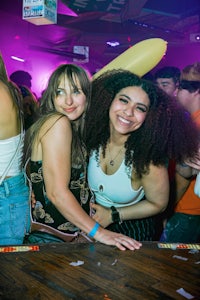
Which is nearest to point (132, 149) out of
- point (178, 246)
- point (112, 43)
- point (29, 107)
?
point (178, 246)

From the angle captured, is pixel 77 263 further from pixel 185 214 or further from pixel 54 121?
pixel 185 214

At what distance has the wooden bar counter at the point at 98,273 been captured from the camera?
1.00m

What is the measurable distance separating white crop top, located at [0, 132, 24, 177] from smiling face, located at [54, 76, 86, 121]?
0.26m

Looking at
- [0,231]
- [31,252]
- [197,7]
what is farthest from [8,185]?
[197,7]

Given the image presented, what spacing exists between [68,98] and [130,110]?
36 centimetres

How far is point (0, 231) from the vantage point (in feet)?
5.32

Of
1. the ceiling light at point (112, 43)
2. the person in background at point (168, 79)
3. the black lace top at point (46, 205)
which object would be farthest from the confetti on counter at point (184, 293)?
the ceiling light at point (112, 43)

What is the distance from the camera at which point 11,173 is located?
1.64 m

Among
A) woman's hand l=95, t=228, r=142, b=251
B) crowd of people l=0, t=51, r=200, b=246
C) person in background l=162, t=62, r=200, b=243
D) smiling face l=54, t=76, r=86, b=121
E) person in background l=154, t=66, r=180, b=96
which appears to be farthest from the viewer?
person in background l=154, t=66, r=180, b=96

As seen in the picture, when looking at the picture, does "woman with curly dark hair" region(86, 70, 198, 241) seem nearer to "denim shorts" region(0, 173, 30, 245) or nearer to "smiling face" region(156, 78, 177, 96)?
"denim shorts" region(0, 173, 30, 245)

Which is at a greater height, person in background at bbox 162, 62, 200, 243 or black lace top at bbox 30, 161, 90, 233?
black lace top at bbox 30, 161, 90, 233

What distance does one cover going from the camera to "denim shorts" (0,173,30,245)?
1.60 metres

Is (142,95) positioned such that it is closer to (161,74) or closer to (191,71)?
(191,71)

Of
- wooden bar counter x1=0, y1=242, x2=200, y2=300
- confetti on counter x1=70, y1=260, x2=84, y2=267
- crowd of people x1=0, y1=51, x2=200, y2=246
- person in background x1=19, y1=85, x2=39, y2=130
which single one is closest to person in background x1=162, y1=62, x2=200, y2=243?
crowd of people x1=0, y1=51, x2=200, y2=246
